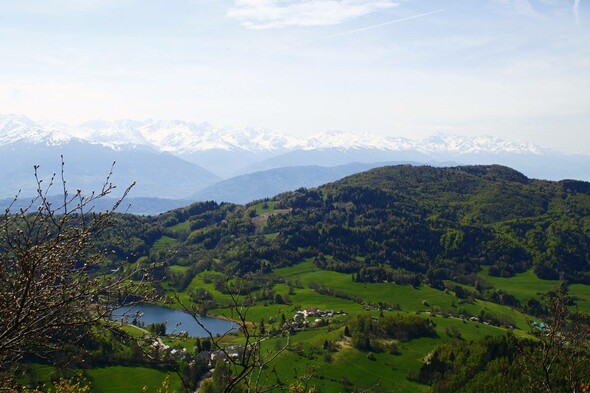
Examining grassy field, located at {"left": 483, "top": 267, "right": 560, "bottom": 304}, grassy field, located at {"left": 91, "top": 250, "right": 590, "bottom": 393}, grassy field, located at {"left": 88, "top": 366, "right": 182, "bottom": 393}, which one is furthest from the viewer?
grassy field, located at {"left": 483, "top": 267, "right": 560, "bottom": 304}

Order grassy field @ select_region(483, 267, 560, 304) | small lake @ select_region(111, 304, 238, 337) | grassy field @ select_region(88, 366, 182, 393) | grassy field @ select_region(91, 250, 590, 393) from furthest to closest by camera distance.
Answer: grassy field @ select_region(483, 267, 560, 304)
small lake @ select_region(111, 304, 238, 337)
grassy field @ select_region(91, 250, 590, 393)
grassy field @ select_region(88, 366, 182, 393)

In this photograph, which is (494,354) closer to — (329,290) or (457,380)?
(457,380)

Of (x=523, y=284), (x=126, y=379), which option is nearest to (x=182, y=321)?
(x=126, y=379)

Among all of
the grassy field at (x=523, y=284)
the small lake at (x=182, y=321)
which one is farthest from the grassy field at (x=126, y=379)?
the grassy field at (x=523, y=284)

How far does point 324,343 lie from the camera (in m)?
102

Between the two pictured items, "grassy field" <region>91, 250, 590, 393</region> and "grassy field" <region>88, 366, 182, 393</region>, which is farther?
"grassy field" <region>91, 250, 590, 393</region>

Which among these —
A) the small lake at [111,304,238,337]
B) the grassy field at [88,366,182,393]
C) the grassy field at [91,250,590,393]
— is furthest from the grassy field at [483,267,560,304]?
the grassy field at [88,366,182,393]

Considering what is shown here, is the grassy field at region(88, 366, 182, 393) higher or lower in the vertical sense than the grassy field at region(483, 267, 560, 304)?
higher

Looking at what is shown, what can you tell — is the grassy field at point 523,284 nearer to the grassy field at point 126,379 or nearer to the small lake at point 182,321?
the small lake at point 182,321

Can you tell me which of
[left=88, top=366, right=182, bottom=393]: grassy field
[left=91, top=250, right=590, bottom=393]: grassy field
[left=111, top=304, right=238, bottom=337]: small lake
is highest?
[left=88, top=366, right=182, bottom=393]: grassy field

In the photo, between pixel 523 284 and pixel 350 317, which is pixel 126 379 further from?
pixel 523 284

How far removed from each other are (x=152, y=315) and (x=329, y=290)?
5426 centimetres

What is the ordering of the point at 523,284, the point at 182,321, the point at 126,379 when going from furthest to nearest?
the point at 523,284, the point at 182,321, the point at 126,379

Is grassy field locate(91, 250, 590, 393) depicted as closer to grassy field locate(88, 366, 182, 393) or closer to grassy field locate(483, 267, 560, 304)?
grassy field locate(88, 366, 182, 393)
